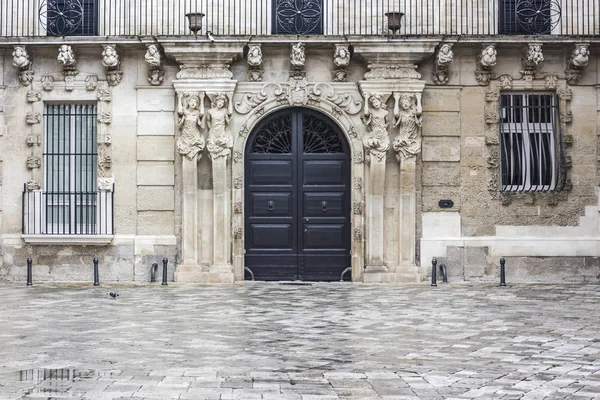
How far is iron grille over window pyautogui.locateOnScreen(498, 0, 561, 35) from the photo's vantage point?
63.8 ft

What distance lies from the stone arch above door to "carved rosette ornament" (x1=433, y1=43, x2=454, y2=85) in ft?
5.71

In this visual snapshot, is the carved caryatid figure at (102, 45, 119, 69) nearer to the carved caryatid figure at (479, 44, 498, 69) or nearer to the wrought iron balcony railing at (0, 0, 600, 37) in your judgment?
the wrought iron balcony railing at (0, 0, 600, 37)

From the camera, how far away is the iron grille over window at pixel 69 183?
19.3 metres

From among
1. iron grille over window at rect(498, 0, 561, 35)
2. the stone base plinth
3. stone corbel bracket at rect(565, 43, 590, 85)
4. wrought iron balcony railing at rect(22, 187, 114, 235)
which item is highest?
iron grille over window at rect(498, 0, 561, 35)

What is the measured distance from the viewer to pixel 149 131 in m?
19.3

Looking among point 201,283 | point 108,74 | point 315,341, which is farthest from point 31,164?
point 315,341

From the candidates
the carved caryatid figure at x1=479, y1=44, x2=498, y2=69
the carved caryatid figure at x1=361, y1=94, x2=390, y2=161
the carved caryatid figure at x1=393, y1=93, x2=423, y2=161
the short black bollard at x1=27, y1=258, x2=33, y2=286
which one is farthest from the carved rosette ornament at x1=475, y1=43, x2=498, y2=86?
the short black bollard at x1=27, y1=258, x2=33, y2=286

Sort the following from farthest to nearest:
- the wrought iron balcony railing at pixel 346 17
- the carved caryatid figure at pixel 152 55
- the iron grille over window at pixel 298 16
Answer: the iron grille over window at pixel 298 16, the wrought iron balcony railing at pixel 346 17, the carved caryatid figure at pixel 152 55

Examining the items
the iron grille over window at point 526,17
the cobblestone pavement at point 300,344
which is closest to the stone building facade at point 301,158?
the iron grille over window at point 526,17

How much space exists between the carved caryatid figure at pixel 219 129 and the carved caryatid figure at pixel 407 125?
2.94m

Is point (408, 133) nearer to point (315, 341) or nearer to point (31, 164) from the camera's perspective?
point (31, 164)

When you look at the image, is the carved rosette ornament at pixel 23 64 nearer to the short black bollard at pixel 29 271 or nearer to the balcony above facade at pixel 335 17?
the balcony above facade at pixel 335 17

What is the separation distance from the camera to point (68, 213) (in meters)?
19.4

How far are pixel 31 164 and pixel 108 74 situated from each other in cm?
211
